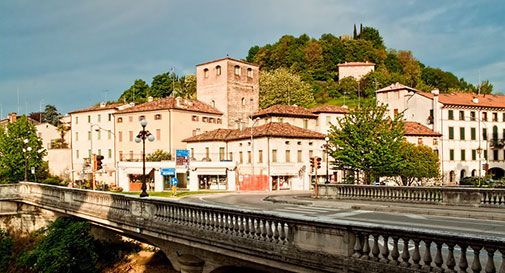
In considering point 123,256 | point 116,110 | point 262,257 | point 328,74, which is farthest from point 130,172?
point 328,74

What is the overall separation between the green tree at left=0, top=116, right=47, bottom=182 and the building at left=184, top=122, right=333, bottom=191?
20.0 metres

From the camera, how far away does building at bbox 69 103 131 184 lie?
68812 mm

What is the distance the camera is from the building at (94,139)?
68812 millimetres

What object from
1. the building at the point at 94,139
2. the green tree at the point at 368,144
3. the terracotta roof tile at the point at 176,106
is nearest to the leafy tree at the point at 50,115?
the building at the point at 94,139

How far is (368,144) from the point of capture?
38.1 m

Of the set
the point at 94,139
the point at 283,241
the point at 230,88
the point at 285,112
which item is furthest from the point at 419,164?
the point at 94,139

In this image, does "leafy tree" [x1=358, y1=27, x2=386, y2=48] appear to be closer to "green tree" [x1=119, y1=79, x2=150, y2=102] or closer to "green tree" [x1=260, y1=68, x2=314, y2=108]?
"green tree" [x1=260, y1=68, x2=314, y2=108]

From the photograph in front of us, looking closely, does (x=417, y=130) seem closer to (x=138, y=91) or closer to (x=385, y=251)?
(x=385, y=251)

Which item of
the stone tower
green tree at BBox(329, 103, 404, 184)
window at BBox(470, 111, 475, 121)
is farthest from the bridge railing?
window at BBox(470, 111, 475, 121)

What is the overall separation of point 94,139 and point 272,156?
32736 millimetres

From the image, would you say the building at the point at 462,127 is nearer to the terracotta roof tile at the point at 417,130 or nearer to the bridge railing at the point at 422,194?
the terracotta roof tile at the point at 417,130

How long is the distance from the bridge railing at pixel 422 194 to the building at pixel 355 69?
97820 mm

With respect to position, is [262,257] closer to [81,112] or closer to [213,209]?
[213,209]

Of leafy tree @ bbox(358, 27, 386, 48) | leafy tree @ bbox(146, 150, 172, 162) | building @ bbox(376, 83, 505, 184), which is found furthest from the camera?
leafy tree @ bbox(358, 27, 386, 48)
